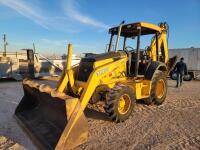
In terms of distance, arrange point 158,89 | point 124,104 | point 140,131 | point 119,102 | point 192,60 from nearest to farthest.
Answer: point 140,131 → point 119,102 → point 124,104 → point 158,89 → point 192,60

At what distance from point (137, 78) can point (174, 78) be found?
34.8 ft

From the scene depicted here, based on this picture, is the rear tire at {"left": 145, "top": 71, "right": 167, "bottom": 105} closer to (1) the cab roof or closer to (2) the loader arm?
(2) the loader arm

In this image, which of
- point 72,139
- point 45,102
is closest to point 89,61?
point 45,102

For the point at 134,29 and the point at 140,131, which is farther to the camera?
the point at 134,29

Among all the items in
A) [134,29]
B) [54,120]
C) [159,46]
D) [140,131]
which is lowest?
[140,131]

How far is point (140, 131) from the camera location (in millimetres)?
4535

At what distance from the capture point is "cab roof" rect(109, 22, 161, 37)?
5.93 m

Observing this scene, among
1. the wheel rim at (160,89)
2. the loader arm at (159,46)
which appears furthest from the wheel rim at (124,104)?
the loader arm at (159,46)

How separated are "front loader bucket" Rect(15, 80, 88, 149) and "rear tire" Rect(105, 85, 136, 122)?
0.92m

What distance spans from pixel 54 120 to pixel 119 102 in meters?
1.49

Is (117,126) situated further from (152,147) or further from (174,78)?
(174,78)

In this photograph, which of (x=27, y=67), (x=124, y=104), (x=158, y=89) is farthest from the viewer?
(x=27, y=67)

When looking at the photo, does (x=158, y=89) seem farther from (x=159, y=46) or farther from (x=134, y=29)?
(x=134, y=29)

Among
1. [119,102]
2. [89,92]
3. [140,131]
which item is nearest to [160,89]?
[119,102]
